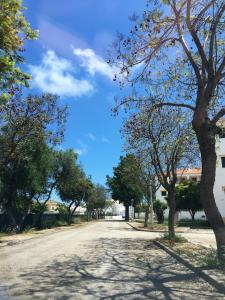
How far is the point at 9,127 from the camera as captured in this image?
27.9 metres

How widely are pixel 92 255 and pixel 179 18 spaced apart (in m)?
8.83

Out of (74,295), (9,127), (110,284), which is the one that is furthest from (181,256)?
(9,127)

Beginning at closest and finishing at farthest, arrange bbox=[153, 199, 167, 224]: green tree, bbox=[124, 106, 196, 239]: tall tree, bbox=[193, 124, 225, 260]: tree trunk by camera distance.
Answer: bbox=[193, 124, 225, 260]: tree trunk < bbox=[124, 106, 196, 239]: tall tree < bbox=[153, 199, 167, 224]: green tree

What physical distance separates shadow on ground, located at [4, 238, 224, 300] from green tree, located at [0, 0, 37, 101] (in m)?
5.57

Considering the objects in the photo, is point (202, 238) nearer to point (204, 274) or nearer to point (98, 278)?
point (204, 274)

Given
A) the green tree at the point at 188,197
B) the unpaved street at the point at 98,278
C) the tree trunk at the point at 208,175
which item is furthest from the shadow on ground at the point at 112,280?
the green tree at the point at 188,197

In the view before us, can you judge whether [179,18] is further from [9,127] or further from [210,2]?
[9,127]

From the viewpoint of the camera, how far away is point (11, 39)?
14.4 meters

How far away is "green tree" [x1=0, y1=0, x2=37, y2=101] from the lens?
46.1 feet

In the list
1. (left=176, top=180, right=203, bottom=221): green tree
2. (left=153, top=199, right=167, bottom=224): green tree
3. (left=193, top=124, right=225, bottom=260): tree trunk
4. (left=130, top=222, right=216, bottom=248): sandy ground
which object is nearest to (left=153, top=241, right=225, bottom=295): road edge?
(left=193, top=124, right=225, bottom=260): tree trunk

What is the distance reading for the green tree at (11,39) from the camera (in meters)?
14.0

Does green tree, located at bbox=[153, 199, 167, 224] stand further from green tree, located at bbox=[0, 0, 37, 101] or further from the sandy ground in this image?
green tree, located at bbox=[0, 0, 37, 101]

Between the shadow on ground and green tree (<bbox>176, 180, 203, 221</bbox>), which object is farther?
green tree (<bbox>176, 180, 203, 221</bbox>)

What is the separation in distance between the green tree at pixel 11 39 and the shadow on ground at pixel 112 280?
219 inches
